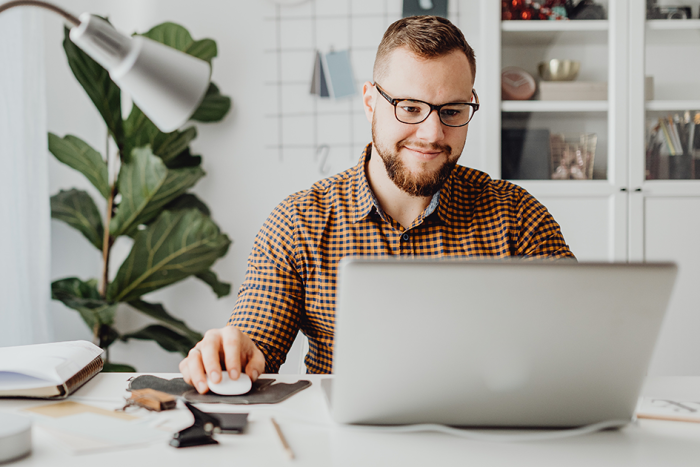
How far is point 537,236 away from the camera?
1.25 m

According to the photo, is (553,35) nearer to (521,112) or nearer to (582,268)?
(521,112)

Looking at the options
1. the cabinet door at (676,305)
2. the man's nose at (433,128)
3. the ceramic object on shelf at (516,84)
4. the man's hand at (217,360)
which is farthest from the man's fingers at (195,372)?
the cabinet door at (676,305)

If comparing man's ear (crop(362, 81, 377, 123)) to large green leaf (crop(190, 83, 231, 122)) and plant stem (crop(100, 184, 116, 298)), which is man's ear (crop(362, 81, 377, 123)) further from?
plant stem (crop(100, 184, 116, 298))

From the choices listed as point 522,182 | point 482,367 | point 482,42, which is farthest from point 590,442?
point 482,42

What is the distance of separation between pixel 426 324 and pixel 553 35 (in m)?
1.98

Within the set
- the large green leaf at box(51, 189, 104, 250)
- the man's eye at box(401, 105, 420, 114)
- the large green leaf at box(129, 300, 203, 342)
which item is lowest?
the large green leaf at box(129, 300, 203, 342)

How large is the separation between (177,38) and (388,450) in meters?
1.82

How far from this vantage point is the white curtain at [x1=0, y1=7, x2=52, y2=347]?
5.97 ft

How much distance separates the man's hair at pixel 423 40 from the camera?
118cm

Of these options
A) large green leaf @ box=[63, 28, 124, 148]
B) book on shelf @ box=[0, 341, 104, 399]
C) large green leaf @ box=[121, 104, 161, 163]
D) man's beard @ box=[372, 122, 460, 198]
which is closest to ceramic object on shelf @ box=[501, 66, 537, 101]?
man's beard @ box=[372, 122, 460, 198]

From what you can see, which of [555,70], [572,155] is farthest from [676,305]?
[555,70]

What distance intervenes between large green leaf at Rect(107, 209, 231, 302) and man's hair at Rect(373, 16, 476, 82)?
0.91 metres

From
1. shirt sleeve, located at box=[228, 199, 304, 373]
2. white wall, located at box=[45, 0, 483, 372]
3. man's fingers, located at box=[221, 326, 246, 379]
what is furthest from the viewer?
white wall, located at box=[45, 0, 483, 372]

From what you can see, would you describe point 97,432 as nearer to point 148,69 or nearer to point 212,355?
point 212,355
